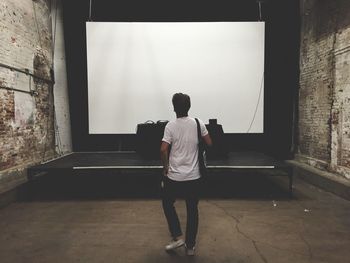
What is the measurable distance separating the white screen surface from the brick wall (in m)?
0.86

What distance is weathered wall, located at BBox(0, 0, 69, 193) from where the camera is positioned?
13.9 ft

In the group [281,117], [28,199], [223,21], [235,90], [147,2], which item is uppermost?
[147,2]

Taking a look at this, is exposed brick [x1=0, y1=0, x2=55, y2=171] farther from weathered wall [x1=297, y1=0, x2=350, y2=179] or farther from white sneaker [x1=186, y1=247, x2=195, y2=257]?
weathered wall [x1=297, y1=0, x2=350, y2=179]

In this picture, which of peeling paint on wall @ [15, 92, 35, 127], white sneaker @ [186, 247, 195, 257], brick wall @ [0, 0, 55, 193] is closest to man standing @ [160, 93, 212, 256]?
white sneaker @ [186, 247, 195, 257]

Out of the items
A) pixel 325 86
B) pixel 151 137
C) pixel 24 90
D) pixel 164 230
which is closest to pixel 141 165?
pixel 151 137

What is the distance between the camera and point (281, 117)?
6.37 m

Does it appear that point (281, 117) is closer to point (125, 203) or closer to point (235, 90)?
point (235, 90)

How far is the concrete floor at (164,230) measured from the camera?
2.54 metres

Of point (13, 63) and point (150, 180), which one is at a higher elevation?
point (13, 63)

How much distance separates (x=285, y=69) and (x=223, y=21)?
64.5 inches

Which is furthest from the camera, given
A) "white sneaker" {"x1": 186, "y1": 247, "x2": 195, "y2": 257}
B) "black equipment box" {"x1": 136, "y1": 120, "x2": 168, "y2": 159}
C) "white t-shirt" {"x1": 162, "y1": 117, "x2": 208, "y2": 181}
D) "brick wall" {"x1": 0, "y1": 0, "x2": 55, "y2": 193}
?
"black equipment box" {"x1": 136, "y1": 120, "x2": 168, "y2": 159}

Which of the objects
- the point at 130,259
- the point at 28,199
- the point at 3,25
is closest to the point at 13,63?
the point at 3,25

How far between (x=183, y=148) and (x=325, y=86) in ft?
12.8

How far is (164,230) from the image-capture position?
3.12 m
